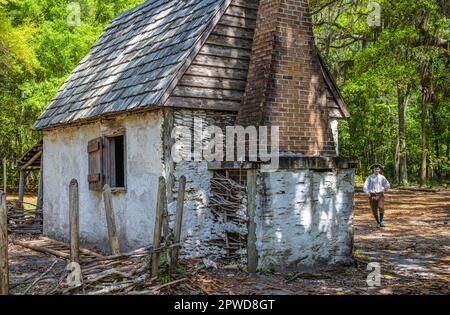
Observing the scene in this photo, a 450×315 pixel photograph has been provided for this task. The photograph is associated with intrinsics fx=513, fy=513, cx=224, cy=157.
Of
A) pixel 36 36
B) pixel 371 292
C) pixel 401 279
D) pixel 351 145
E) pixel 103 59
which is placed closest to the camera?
pixel 371 292

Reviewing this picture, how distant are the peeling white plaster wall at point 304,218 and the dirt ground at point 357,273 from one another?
29cm

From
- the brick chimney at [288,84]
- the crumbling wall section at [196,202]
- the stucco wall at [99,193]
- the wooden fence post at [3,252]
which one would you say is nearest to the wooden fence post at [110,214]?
the wooden fence post at [3,252]

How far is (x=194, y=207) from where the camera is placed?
Answer: 9.48m

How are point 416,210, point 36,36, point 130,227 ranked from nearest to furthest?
point 130,227, point 416,210, point 36,36

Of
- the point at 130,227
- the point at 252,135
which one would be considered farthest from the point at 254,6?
the point at 130,227

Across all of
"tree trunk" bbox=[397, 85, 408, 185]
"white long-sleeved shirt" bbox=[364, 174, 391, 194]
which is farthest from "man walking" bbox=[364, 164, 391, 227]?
"tree trunk" bbox=[397, 85, 408, 185]

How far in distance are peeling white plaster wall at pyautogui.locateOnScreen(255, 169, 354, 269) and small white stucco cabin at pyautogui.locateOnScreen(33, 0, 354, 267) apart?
17mm

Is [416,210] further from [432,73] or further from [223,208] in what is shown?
[223,208]

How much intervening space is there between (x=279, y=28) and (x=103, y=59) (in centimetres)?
608

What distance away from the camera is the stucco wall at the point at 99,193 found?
9.77m

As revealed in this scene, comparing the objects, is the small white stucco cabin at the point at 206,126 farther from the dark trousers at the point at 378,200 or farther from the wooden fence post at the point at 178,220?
the dark trousers at the point at 378,200

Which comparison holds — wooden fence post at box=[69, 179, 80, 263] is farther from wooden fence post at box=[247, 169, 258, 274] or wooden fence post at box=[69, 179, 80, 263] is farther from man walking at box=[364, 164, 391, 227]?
man walking at box=[364, 164, 391, 227]

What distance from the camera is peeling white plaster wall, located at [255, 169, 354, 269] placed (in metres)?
8.52

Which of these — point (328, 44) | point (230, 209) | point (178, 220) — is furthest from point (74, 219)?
point (328, 44)
